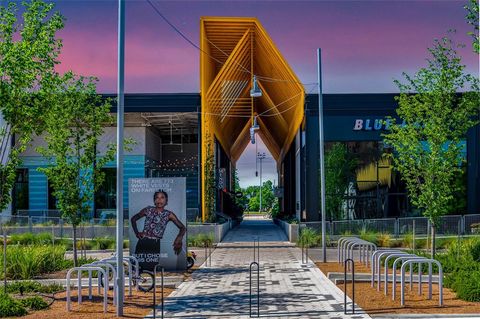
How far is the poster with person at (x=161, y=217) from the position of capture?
70.8 feet

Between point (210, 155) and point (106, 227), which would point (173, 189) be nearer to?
point (106, 227)

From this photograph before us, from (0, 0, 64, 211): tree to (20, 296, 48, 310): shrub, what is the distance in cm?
244

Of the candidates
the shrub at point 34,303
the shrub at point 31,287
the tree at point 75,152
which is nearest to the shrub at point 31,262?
the tree at point 75,152

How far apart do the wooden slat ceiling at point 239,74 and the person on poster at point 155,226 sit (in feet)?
66.8

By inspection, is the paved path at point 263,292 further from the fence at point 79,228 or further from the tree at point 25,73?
the fence at point 79,228

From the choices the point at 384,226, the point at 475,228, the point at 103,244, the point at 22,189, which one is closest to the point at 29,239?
the point at 103,244

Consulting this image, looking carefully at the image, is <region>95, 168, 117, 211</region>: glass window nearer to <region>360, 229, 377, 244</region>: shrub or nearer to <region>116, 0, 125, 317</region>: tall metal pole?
<region>360, 229, 377, 244</region>: shrub

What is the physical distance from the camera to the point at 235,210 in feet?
217

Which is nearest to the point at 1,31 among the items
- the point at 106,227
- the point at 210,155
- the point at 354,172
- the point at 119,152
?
the point at 119,152

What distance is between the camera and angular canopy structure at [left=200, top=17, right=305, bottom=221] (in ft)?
139

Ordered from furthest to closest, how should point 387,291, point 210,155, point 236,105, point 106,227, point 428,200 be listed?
point 236,105 → point 210,155 → point 106,227 → point 428,200 → point 387,291

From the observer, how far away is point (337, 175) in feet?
140

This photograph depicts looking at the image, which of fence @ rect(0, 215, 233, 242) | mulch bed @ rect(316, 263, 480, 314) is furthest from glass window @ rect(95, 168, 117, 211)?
mulch bed @ rect(316, 263, 480, 314)

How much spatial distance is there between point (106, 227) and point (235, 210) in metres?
31.0
